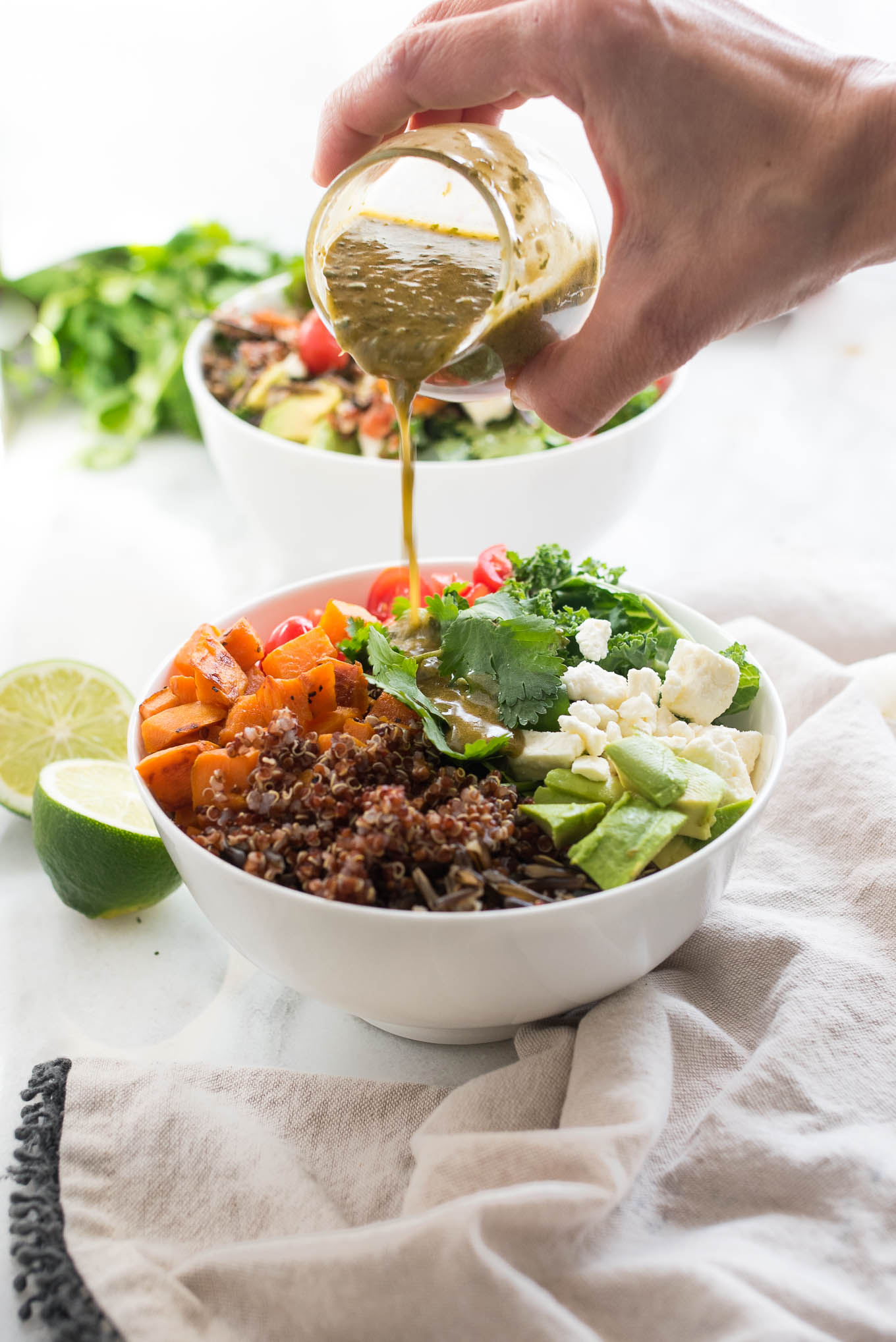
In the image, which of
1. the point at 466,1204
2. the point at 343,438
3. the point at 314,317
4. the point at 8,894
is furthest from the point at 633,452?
the point at 466,1204

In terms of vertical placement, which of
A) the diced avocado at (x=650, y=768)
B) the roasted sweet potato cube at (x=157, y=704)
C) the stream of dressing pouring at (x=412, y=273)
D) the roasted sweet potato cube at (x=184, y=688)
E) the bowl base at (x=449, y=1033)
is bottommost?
the bowl base at (x=449, y=1033)

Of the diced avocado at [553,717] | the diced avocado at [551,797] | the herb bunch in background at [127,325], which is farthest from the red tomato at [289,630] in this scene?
the herb bunch in background at [127,325]

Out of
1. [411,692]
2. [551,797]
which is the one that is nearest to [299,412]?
[411,692]

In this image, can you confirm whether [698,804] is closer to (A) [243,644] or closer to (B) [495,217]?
(A) [243,644]

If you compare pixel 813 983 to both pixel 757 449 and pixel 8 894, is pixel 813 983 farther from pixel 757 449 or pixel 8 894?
pixel 757 449

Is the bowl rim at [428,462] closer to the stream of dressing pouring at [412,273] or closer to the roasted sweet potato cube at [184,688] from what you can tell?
the stream of dressing pouring at [412,273]

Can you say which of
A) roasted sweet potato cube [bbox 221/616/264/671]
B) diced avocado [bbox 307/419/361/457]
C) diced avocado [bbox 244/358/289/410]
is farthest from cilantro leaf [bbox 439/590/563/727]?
diced avocado [bbox 244/358/289/410]
